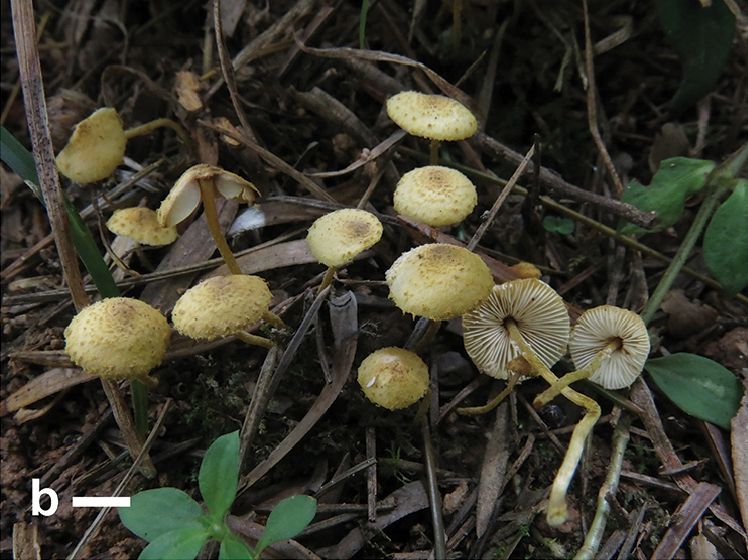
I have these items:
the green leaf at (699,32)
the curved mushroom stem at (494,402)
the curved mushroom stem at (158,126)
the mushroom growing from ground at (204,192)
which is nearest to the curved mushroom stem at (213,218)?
the mushroom growing from ground at (204,192)

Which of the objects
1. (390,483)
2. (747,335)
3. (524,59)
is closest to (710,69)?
(524,59)

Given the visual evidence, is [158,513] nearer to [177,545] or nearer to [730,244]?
[177,545]

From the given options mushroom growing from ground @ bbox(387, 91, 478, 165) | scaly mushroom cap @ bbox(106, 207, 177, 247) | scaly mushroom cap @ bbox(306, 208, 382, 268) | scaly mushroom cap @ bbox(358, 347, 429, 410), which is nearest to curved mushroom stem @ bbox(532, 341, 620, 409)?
scaly mushroom cap @ bbox(358, 347, 429, 410)

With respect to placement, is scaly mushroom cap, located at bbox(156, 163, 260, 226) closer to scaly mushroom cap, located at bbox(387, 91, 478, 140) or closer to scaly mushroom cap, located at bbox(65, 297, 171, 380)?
scaly mushroom cap, located at bbox(65, 297, 171, 380)

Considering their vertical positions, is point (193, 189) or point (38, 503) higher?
point (193, 189)

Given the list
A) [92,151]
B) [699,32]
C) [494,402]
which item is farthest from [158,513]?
[699,32]
